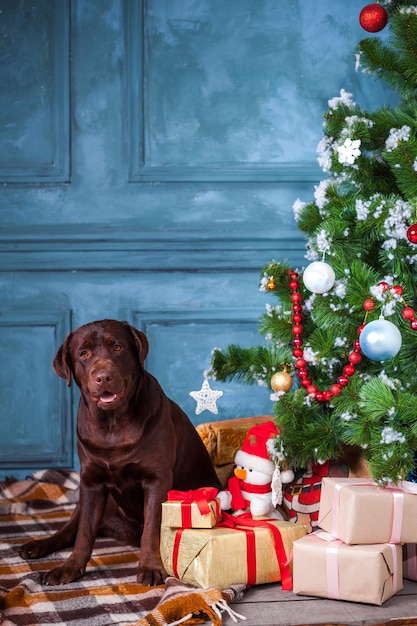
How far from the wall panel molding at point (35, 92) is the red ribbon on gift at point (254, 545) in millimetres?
1787

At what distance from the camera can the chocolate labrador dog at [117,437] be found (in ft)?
6.79

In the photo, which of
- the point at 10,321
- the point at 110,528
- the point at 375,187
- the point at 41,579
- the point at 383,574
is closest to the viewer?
the point at 383,574

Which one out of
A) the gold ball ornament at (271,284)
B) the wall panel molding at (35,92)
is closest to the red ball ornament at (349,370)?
the gold ball ornament at (271,284)

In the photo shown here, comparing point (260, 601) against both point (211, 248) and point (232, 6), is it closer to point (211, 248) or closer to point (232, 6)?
point (211, 248)

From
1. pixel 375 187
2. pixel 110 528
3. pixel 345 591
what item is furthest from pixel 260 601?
pixel 375 187

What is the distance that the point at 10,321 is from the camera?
331 cm

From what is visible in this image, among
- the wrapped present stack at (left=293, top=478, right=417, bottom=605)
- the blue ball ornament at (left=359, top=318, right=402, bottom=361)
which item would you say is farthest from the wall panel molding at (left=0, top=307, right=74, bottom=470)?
the blue ball ornament at (left=359, top=318, right=402, bottom=361)

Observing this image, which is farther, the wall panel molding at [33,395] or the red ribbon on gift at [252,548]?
the wall panel molding at [33,395]

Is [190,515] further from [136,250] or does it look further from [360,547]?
[136,250]

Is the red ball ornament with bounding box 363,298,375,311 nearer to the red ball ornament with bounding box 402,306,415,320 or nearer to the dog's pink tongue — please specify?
the red ball ornament with bounding box 402,306,415,320

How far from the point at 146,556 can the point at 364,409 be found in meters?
0.70

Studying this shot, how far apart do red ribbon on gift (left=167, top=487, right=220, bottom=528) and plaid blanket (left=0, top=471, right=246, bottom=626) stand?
0.16 m

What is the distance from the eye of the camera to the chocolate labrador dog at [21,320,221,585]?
2068mm

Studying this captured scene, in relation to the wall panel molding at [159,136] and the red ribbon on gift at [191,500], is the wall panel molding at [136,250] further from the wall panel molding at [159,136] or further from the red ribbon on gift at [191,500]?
the red ribbon on gift at [191,500]
